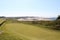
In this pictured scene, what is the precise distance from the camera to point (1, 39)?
1098 centimetres

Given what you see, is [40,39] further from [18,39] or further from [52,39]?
[18,39]

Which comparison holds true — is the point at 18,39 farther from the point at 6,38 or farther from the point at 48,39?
the point at 48,39

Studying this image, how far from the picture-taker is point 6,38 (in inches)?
443

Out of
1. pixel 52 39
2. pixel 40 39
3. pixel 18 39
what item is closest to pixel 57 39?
pixel 52 39

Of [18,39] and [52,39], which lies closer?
[18,39]

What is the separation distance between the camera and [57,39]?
1324 cm

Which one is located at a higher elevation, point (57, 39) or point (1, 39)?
point (1, 39)

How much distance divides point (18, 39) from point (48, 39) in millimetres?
3294

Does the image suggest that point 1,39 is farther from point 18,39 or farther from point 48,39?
point 48,39

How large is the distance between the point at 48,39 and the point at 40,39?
784mm

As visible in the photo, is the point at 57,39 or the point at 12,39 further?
the point at 57,39

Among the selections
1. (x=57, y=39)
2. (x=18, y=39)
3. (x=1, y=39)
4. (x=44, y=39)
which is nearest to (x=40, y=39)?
(x=44, y=39)

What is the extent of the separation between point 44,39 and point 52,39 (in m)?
0.77

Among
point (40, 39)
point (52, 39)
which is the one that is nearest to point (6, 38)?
point (40, 39)
